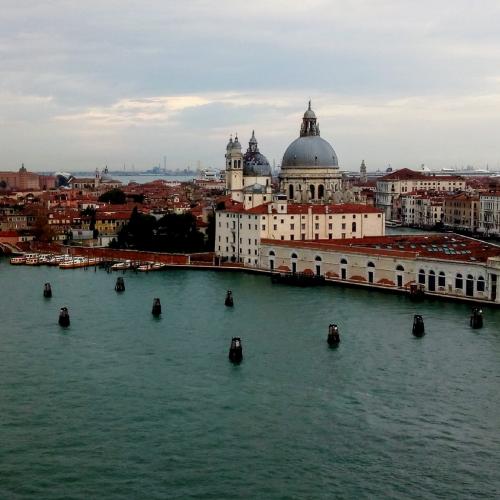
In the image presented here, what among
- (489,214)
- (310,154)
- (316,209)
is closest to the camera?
(316,209)

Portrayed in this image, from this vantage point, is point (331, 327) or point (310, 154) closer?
point (331, 327)

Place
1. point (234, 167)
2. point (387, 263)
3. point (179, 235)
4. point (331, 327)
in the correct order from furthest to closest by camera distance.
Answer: point (234, 167), point (179, 235), point (387, 263), point (331, 327)

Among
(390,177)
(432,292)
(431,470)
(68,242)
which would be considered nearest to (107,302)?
(432,292)

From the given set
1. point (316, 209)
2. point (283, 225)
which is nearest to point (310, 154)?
point (316, 209)

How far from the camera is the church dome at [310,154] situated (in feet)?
74.8

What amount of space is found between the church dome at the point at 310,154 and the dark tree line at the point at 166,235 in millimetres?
2609

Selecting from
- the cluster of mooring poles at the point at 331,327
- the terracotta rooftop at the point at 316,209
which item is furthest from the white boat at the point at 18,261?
the cluster of mooring poles at the point at 331,327

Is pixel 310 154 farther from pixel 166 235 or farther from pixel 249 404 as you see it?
pixel 249 404

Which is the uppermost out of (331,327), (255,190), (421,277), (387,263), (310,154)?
(310,154)

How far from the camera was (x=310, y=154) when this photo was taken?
74.9 feet

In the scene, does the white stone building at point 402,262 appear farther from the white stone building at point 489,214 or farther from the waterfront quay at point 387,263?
the white stone building at point 489,214

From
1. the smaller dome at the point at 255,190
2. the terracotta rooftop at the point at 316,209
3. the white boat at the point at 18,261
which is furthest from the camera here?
the smaller dome at the point at 255,190

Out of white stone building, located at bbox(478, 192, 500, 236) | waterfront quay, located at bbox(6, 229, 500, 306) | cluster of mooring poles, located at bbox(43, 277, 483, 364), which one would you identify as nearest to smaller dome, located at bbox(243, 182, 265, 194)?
waterfront quay, located at bbox(6, 229, 500, 306)

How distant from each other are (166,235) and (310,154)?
4263 millimetres
